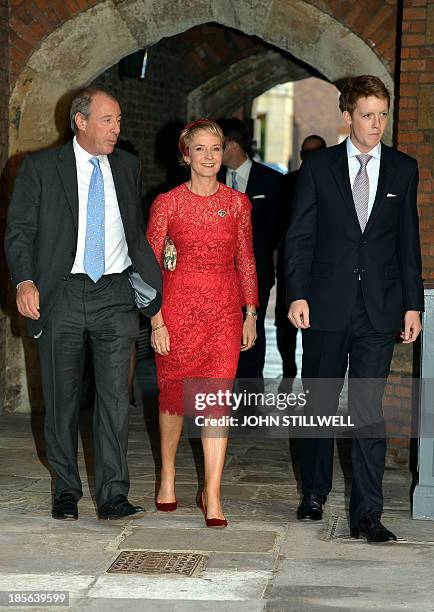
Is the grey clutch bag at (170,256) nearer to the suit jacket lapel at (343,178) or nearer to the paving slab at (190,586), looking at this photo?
the suit jacket lapel at (343,178)

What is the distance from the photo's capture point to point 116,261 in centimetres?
564

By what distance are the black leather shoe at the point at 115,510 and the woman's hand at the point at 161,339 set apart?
70 cm

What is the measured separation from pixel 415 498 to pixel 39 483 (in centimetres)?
202

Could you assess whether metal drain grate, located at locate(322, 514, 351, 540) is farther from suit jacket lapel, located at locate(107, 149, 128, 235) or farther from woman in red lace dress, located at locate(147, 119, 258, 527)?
suit jacket lapel, located at locate(107, 149, 128, 235)

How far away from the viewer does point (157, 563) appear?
489cm

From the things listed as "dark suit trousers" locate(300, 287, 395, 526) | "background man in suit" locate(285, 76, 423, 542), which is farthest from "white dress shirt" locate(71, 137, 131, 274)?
"dark suit trousers" locate(300, 287, 395, 526)

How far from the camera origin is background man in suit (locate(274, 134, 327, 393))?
894cm

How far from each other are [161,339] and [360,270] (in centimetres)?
97

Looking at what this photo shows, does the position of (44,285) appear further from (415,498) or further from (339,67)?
(339,67)

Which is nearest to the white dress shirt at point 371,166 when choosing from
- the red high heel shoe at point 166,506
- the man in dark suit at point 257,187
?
the red high heel shoe at point 166,506

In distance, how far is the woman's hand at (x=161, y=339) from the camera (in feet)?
18.6

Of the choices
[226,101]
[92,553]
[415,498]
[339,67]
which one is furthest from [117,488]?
[226,101]

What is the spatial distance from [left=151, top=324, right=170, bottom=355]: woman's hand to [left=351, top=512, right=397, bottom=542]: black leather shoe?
1.16 meters

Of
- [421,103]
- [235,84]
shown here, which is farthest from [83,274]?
[235,84]
